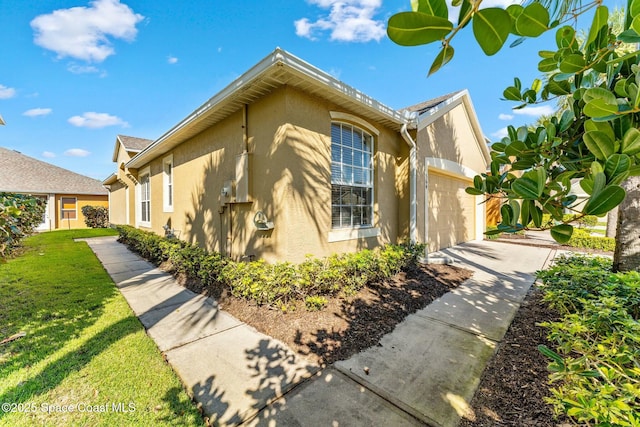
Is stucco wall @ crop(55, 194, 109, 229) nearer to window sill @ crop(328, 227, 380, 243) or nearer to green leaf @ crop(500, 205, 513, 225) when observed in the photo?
window sill @ crop(328, 227, 380, 243)

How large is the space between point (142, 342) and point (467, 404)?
3835 millimetres

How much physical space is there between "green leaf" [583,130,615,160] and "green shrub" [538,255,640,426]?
1.30 m

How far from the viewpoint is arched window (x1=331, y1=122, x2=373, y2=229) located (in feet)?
18.3

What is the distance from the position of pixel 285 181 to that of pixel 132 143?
14.2m

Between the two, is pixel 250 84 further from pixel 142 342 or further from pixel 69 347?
pixel 69 347

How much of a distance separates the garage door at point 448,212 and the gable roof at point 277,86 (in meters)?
2.93

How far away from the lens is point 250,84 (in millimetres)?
4574

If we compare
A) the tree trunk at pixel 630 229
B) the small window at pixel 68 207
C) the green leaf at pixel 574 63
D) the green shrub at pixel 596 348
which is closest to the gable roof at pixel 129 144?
the small window at pixel 68 207

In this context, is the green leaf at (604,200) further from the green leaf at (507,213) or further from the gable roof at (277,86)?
the gable roof at (277,86)

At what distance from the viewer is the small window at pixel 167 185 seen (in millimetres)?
9109

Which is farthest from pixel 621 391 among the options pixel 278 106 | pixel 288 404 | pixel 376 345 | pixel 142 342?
pixel 278 106

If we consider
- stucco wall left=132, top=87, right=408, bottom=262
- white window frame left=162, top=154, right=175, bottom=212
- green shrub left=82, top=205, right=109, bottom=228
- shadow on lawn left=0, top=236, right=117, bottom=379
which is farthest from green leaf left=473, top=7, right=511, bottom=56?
green shrub left=82, top=205, right=109, bottom=228

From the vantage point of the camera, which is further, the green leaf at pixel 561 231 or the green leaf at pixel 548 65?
the green leaf at pixel 548 65

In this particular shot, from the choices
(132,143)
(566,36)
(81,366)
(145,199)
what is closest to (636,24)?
(566,36)
